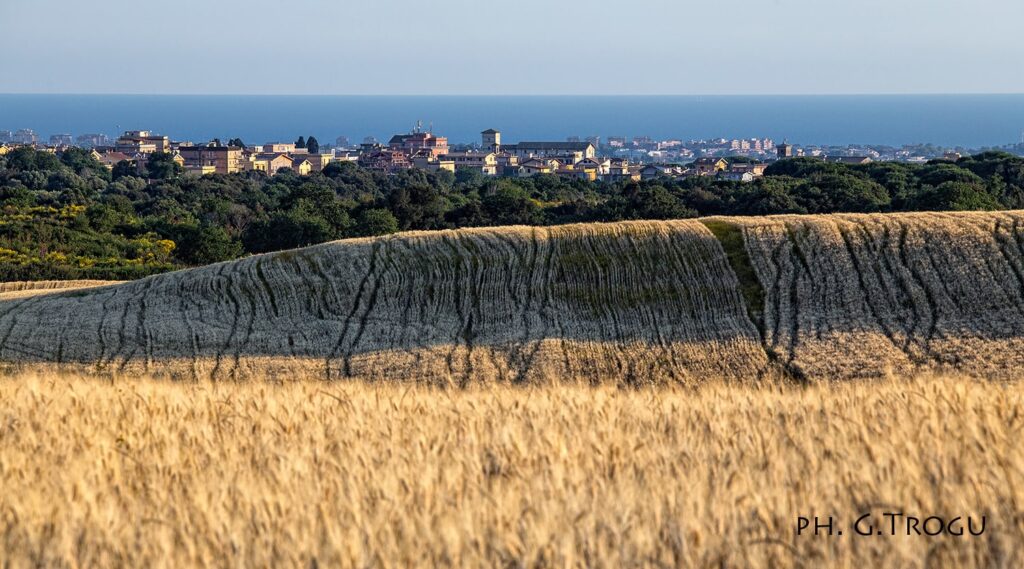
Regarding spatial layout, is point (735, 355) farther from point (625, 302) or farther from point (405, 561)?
point (405, 561)

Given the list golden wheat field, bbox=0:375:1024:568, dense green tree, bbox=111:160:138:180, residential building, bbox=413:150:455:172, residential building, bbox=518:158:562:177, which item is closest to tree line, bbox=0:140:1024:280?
golden wheat field, bbox=0:375:1024:568

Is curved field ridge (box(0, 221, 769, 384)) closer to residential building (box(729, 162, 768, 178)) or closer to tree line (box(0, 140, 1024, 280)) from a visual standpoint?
tree line (box(0, 140, 1024, 280))

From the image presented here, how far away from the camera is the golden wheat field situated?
755 cm

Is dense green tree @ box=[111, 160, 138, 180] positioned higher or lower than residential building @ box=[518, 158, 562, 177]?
higher

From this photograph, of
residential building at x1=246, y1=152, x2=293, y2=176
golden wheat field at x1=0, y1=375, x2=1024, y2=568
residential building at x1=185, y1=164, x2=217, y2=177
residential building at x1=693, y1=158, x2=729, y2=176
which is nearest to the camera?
golden wheat field at x1=0, y1=375, x2=1024, y2=568

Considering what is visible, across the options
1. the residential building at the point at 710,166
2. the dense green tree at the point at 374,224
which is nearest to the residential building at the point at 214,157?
the residential building at the point at 710,166

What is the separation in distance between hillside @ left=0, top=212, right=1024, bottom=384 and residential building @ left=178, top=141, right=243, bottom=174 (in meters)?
143

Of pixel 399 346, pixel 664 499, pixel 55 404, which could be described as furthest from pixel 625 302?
pixel 664 499

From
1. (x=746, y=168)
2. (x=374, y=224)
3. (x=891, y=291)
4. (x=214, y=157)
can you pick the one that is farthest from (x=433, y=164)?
(x=891, y=291)

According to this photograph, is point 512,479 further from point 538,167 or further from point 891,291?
point 538,167

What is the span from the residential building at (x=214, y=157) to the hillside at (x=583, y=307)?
469 ft

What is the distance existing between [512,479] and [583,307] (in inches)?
835

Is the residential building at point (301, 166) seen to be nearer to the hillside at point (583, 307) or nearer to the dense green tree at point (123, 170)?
the dense green tree at point (123, 170)

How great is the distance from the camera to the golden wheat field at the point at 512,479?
7.55m
